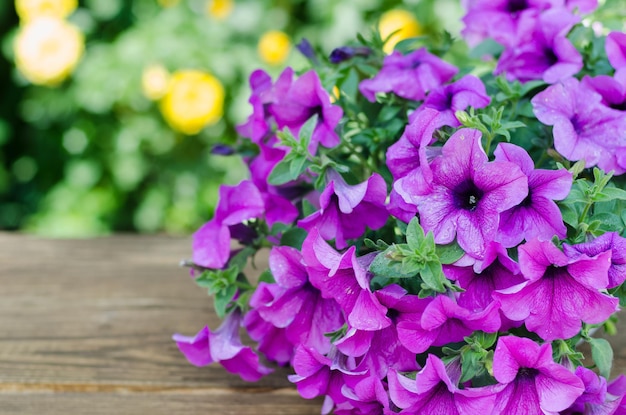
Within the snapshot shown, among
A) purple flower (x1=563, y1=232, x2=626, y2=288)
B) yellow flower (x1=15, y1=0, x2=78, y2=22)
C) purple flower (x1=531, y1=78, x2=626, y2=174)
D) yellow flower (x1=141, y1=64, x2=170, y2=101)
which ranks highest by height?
purple flower (x1=531, y1=78, x2=626, y2=174)

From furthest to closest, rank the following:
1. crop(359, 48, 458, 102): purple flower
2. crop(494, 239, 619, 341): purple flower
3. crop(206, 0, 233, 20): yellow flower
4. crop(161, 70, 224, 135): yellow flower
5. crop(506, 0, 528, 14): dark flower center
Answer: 1. crop(206, 0, 233, 20): yellow flower
2. crop(161, 70, 224, 135): yellow flower
3. crop(506, 0, 528, 14): dark flower center
4. crop(359, 48, 458, 102): purple flower
5. crop(494, 239, 619, 341): purple flower

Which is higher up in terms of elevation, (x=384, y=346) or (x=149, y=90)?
(x=384, y=346)

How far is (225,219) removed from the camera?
820 mm

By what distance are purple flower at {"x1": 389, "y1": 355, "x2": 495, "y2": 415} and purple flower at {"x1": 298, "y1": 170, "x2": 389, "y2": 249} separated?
15cm

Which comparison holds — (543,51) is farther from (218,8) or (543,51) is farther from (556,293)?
(218,8)

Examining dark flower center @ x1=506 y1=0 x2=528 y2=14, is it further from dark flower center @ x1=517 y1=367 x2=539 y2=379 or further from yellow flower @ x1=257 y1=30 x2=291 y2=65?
yellow flower @ x1=257 y1=30 x2=291 y2=65

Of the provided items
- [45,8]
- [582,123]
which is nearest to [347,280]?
[582,123]

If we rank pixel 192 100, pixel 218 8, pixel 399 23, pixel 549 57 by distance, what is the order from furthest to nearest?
pixel 218 8 < pixel 399 23 < pixel 192 100 < pixel 549 57

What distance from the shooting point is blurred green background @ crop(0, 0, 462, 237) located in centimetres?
227

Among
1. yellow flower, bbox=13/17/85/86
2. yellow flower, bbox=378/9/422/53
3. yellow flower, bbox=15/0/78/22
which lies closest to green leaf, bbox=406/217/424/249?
yellow flower, bbox=378/9/422/53

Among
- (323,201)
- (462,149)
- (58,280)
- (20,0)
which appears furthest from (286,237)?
(20,0)

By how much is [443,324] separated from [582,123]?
26 centimetres

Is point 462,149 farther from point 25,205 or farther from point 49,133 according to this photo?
point 25,205

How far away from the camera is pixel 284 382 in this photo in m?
0.98
